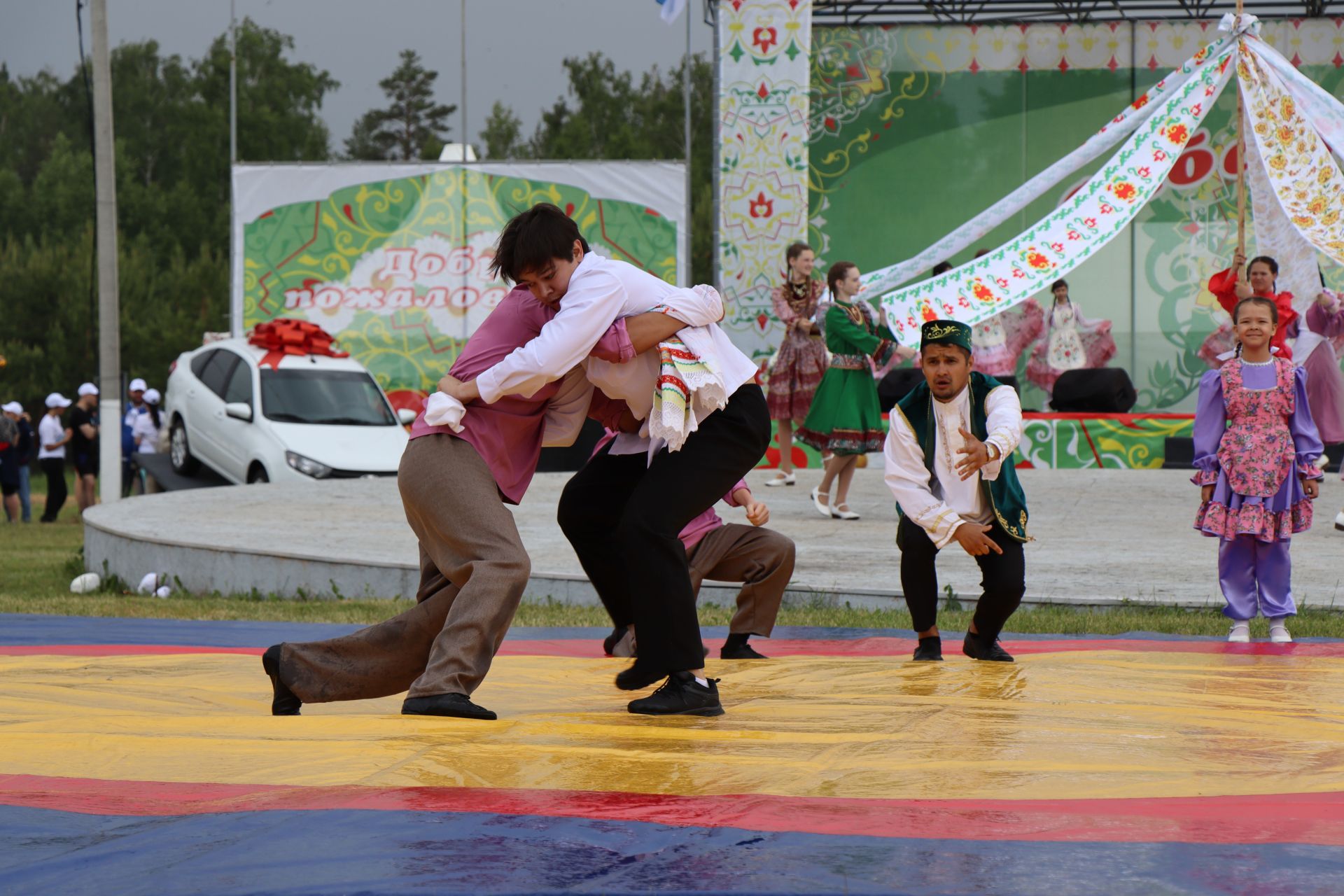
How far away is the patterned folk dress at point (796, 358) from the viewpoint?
12.1m

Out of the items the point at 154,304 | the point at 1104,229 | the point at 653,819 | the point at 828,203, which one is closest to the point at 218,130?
the point at 154,304

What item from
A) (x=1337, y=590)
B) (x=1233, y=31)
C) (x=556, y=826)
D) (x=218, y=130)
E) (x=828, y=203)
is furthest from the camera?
(x=218, y=130)

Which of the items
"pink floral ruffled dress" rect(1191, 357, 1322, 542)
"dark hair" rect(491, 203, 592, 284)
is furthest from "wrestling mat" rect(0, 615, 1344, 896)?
"pink floral ruffled dress" rect(1191, 357, 1322, 542)

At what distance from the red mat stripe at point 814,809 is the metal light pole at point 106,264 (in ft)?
41.9

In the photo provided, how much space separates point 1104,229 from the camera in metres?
12.7

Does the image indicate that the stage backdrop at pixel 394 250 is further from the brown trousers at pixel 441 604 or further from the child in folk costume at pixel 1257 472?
the brown trousers at pixel 441 604

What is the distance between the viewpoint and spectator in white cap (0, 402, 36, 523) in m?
18.9

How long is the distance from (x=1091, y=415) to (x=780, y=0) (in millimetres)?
5476

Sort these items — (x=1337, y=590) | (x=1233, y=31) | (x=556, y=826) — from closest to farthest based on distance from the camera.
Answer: (x=556, y=826) → (x=1337, y=590) → (x=1233, y=31)

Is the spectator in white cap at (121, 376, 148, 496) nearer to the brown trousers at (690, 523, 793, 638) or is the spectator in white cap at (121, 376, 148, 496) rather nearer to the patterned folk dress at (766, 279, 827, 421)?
the patterned folk dress at (766, 279, 827, 421)

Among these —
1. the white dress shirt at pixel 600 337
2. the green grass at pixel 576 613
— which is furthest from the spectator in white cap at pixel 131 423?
the white dress shirt at pixel 600 337

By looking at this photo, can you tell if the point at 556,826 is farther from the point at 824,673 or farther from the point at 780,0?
the point at 780,0

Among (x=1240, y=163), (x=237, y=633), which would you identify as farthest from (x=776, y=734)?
(x=1240, y=163)

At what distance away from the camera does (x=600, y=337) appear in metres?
4.11
